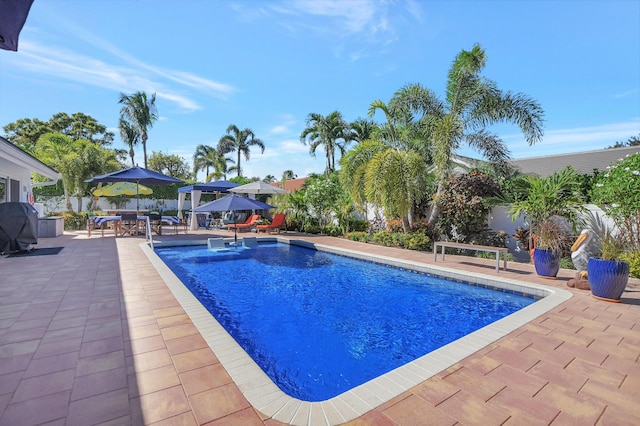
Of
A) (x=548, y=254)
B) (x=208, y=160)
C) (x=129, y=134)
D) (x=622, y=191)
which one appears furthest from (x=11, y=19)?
(x=208, y=160)

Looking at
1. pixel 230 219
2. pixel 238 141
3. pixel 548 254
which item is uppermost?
pixel 238 141

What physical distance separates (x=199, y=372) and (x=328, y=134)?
23.5 m

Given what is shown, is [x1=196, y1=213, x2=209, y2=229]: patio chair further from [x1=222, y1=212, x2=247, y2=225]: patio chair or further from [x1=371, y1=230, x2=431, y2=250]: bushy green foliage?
[x1=371, y1=230, x2=431, y2=250]: bushy green foliage

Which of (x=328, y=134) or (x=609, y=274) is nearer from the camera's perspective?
(x=609, y=274)

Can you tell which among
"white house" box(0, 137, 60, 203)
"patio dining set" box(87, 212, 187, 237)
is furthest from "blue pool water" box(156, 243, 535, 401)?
"white house" box(0, 137, 60, 203)

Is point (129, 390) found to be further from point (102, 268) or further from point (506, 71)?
point (506, 71)

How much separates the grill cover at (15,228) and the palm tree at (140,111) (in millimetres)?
20995

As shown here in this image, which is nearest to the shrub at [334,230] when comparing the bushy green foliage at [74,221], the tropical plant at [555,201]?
the tropical plant at [555,201]

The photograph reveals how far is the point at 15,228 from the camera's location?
8742 millimetres

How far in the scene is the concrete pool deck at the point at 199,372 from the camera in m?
2.12

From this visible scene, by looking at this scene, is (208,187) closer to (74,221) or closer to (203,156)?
(74,221)

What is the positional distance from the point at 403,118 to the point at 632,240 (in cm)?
822

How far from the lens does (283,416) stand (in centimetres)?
210

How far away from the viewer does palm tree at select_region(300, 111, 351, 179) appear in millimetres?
24312
